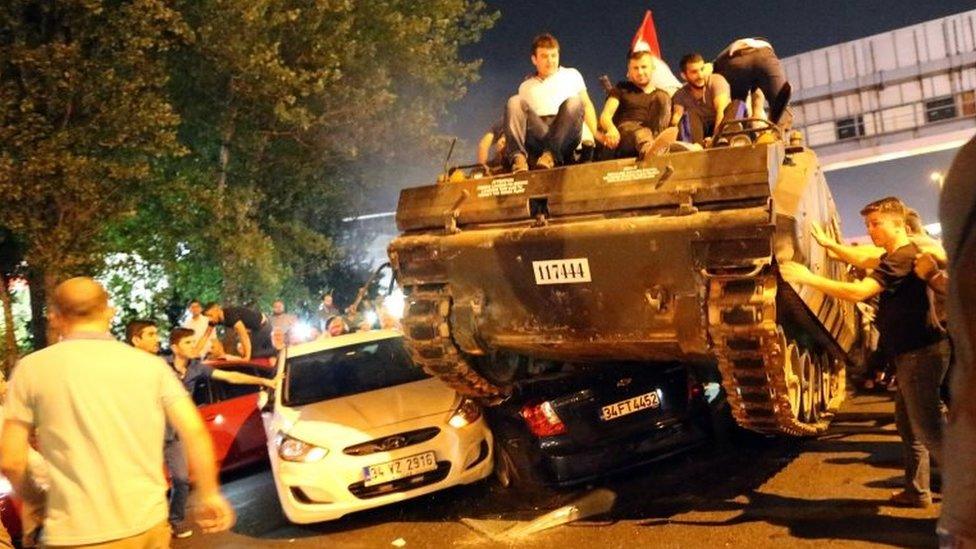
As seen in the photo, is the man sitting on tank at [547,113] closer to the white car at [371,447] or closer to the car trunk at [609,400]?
the car trunk at [609,400]

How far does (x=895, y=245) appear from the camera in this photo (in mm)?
5512

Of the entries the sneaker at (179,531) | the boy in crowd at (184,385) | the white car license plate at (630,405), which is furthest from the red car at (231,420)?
the white car license plate at (630,405)

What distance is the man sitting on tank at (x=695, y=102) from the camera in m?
7.47

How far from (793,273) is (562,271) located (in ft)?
4.76

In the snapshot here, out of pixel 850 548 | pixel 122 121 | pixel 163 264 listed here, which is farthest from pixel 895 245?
pixel 163 264

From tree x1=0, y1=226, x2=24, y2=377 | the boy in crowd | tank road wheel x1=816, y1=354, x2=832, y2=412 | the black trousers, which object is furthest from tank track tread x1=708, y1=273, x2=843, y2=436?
tree x1=0, y1=226, x2=24, y2=377

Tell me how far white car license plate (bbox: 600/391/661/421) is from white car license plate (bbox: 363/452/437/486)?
4.34 ft

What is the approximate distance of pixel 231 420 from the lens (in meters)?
9.61

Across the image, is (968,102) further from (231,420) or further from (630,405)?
(231,420)

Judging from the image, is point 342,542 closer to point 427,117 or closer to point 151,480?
point 151,480

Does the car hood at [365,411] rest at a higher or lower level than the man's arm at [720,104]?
lower

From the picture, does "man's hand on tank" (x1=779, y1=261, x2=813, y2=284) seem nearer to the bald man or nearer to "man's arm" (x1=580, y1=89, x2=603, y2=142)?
"man's arm" (x1=580, y1=89, x2=603, y2=142)

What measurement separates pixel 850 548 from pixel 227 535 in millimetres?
4687

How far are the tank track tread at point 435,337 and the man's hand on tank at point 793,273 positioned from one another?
2.46m
